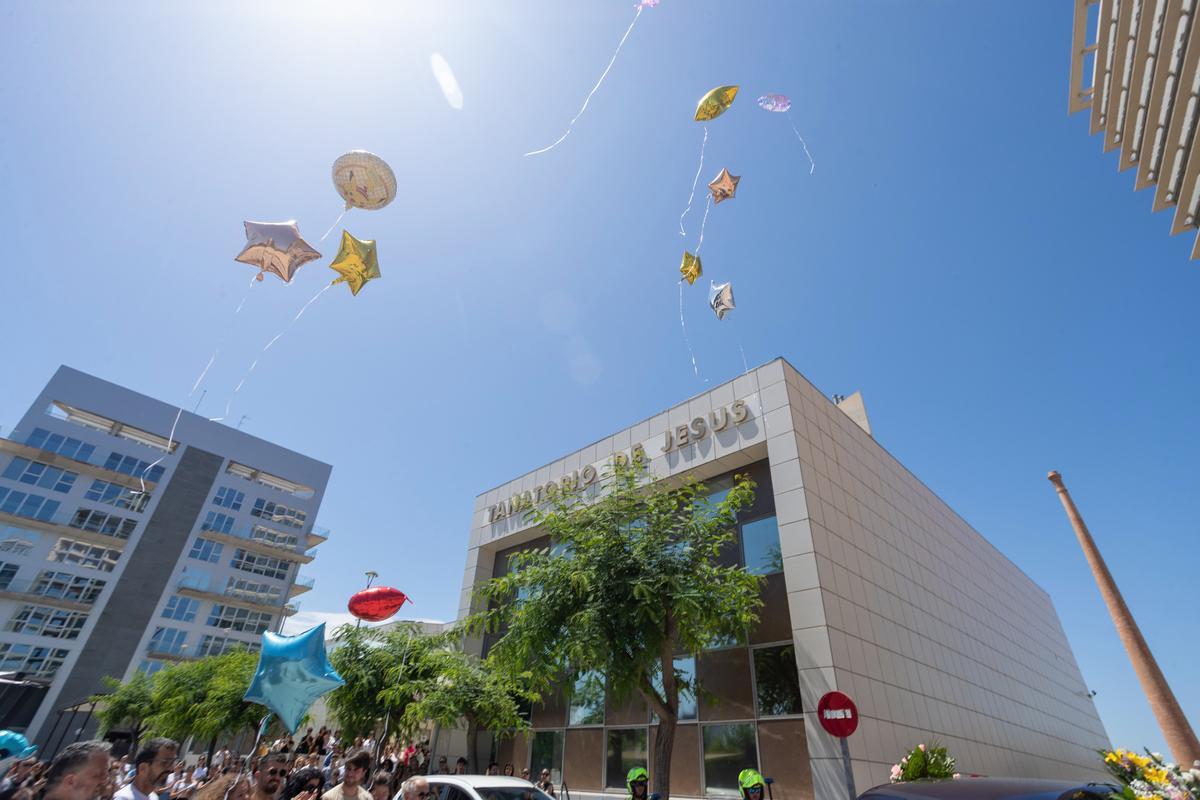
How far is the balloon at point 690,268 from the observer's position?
11.9 meters

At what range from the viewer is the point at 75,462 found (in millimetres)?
44250

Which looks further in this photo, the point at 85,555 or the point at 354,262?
the point at 85,555

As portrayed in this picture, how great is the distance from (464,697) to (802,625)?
28.9ft

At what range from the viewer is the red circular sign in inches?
313

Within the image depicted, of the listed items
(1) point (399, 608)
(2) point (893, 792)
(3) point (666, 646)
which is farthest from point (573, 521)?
(2) point (893, 792)

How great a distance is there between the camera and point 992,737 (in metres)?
17.7

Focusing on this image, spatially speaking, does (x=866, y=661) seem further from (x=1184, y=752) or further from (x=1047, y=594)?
(x=1047, y=594)

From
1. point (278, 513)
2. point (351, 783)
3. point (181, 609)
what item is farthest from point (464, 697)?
point (278, 513)

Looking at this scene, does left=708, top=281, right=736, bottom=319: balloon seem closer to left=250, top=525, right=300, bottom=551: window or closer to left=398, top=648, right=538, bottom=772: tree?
left=398, top=648, right=538, bottom=772: tree

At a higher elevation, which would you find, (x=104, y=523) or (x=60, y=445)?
(x=60, y=445)

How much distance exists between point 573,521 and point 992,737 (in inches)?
656

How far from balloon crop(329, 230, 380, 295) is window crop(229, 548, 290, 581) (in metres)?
55.0

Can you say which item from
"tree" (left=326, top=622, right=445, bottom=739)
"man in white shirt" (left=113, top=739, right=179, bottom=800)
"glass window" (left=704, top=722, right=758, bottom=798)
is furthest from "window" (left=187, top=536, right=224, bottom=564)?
"man in white shirt" (left=113, top=739, right=179, bottom=800)

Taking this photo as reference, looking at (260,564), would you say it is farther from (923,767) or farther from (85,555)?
(923,767)
